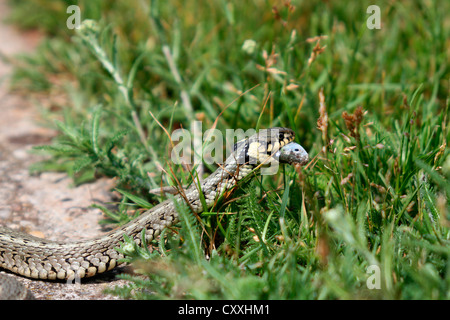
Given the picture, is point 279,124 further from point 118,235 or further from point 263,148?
point 118,235

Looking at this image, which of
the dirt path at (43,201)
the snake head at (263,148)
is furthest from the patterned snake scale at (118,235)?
the dirt path at (43,201)

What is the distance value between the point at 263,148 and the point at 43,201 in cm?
228

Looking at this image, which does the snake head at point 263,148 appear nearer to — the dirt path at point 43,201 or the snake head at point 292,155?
the snake head at point 292,155

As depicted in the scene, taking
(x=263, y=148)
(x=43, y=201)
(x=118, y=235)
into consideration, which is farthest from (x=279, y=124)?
(x=43, y=201)

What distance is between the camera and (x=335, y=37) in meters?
5.25

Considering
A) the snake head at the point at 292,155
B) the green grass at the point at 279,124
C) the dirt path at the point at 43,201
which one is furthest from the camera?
the snake head at the point at 292,155

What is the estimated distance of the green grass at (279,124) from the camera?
8.21ft

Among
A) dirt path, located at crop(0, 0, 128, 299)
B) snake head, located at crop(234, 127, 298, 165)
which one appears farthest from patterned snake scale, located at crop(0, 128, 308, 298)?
dirt path, located at crop(0, 0, 128, 299)

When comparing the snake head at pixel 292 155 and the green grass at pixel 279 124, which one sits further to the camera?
the snake head at pixel 292 155

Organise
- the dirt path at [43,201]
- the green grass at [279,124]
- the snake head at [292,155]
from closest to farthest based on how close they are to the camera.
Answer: the green grass at [279,124], the dirt path at [43,201], the snake head at [292,155]

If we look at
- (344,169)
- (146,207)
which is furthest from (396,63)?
(146,207)

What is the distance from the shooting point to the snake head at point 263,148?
3.34m

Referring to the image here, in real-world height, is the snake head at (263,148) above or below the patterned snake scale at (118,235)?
above

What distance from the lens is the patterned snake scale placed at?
313cm
